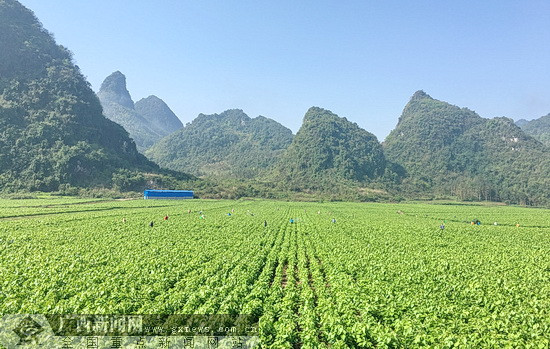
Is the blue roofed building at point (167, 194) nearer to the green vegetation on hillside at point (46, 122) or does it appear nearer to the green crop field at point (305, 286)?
the green vegetation on hillside at point (46, 122)

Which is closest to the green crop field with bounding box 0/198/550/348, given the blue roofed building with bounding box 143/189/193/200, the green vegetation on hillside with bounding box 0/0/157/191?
the blue roofed building with bounding box 143/189/193/200

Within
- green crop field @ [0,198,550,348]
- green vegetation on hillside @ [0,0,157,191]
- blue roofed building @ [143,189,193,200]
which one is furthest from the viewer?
green vegetation on hillside @ [0,0,157,191]

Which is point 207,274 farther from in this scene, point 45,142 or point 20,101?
point 20,101

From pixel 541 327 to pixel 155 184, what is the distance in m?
123

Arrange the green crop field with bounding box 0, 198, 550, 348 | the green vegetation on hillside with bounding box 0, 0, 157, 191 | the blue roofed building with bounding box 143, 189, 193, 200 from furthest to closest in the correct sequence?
the green vegetation on hillside with bounding box 0, 0, 157, 191 < the blue roofed building with bounding box 143, 189, 193, 200 < the green crop field with bounding box 0, 198, 550, 348

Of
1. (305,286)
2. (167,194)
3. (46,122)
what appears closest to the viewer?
(305,286)

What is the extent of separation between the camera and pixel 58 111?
412 ft

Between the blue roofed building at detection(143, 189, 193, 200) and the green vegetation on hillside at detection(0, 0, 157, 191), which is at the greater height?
the green vegetation on hillside at detection(0, 0, 157, 191)

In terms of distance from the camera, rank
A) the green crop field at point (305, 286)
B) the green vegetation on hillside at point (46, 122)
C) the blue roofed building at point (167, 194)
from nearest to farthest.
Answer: the green crop field at point (305, 286) → the blue roofed building at point (167, 194) → the green vegetation on hillside at point (46, 122)

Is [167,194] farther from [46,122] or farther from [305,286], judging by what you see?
[305,286]

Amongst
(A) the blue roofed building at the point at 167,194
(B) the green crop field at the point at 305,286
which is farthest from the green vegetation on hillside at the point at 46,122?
(B) the green crop field at the point at 305,286

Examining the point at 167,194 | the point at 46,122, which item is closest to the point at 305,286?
the point at 167,194

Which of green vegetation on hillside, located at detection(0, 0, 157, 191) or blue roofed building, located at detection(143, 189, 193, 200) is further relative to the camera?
green vegetation on hillside, located at detection(0, 0, 157, 191)

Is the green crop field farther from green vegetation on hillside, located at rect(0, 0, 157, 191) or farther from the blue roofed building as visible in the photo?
green vegetation on hillside, located at rect(0, 0, 157, 191)
